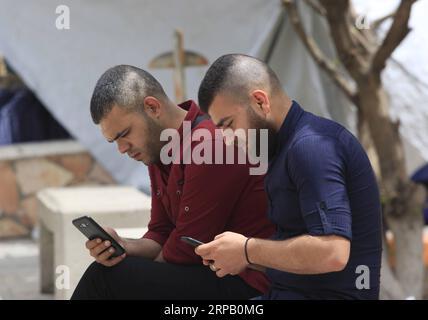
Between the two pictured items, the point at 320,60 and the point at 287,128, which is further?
the point at 320,60

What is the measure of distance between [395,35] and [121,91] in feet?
6.18

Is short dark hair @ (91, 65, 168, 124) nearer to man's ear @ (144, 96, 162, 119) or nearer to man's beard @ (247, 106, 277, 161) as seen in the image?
man's ear @ (144, 96, 162, 119)

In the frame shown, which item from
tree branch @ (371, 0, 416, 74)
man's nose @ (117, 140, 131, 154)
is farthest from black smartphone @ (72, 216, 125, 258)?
tree branch @ (371, 0, 416, 74)

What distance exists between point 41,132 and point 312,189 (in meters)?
5.42

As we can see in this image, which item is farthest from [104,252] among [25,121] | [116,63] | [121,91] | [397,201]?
[25,121]

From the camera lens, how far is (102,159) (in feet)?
24.1

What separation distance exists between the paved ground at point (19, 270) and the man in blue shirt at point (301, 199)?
3.25 meters

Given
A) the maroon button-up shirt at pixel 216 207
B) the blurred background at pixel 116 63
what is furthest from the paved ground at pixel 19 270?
the maroon button-up shirt at pixel 216 207

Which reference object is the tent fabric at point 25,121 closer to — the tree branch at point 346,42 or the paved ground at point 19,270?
the paved ground at point 19,270

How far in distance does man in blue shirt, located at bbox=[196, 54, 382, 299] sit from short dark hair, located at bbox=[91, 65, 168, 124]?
442mm

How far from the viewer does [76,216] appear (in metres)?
5.02

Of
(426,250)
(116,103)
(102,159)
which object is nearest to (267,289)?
(116,103)

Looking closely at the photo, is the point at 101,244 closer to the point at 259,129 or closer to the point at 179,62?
the point at 259,129

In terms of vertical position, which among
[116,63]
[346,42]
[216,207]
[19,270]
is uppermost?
[346,42]
